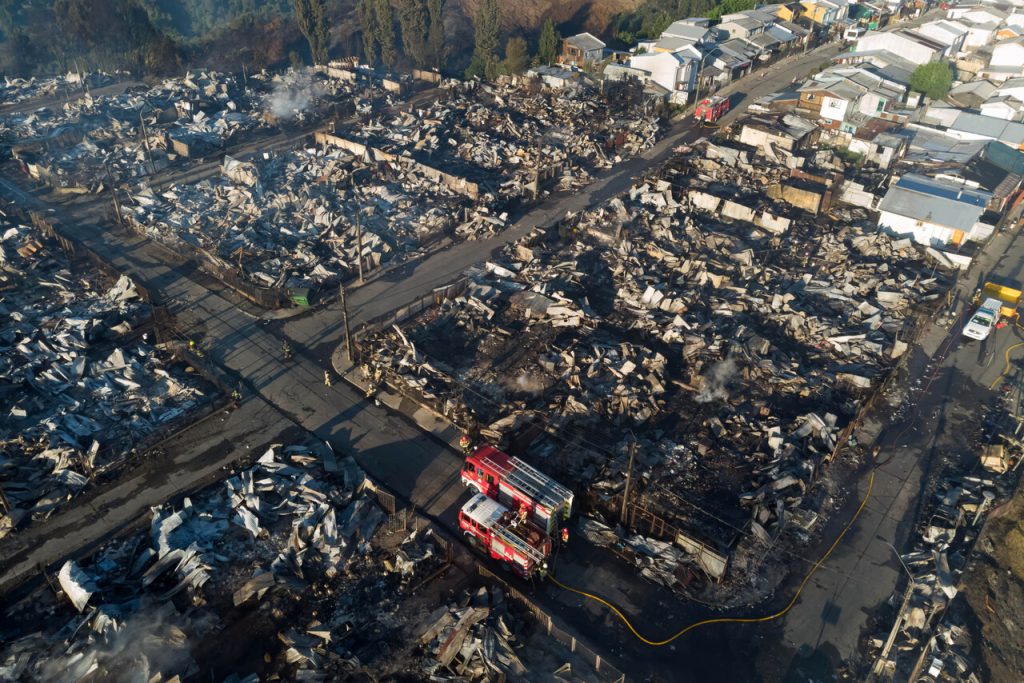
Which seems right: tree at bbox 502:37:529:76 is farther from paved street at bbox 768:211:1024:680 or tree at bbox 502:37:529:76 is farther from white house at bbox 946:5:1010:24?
white house at bbox 946:5:1010:24

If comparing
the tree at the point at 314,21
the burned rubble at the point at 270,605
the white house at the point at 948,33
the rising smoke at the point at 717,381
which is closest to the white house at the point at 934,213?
the rising smoke at the point at 717,381

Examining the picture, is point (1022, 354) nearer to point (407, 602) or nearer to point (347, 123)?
point (407, 602)

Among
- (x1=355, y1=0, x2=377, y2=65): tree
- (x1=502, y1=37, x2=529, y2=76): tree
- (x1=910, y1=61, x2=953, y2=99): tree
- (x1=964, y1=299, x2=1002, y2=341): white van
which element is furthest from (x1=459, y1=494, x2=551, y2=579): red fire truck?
(x1=355, y1=0, x2=377, y2=65): tree

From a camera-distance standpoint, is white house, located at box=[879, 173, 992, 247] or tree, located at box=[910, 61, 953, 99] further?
tree, located at box=[910, 61, 953, 99]

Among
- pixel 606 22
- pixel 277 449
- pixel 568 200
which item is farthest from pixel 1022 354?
pixel 606 22

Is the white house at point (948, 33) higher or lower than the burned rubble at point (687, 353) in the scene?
higher

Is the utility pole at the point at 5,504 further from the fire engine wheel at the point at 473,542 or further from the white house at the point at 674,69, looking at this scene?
the white house at the point at 674,69

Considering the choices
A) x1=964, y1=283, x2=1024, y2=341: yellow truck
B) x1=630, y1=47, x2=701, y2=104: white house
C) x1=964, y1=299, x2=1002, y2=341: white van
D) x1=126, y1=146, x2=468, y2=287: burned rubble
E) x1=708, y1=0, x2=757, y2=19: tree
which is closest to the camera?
x1=964, y1=299, x2=1002, y2=341: white van
